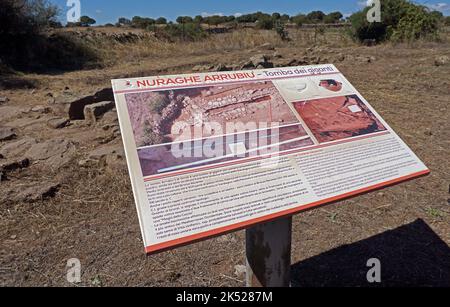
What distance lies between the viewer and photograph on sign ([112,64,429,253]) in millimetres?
1521

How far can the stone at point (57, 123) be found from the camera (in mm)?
5477

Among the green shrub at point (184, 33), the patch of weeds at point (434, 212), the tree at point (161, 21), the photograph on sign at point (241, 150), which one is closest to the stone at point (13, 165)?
the photograph on sign at point (241, 150)

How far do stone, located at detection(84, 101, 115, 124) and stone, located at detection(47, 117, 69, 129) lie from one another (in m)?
0.30

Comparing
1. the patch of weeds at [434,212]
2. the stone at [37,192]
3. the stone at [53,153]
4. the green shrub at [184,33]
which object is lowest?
the patch of weeds at [434,212]

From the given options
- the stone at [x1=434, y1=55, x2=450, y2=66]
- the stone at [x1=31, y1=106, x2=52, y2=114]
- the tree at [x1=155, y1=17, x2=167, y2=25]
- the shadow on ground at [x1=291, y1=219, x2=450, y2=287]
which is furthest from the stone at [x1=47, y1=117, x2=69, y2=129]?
the tree at [x1=155, y1=17, x2=167, y2=25]

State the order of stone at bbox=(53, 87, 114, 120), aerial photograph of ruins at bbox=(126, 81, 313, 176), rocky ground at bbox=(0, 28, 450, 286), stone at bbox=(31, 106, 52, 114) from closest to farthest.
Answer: aerial photograph of ruins at bbox=(126, 81, 313, 176), rocky ground at bbox=(0, 28, 450, 286), stone at bbox=(53, 87, 114, 120), stone at bbox=(31, 106, 52, 114)

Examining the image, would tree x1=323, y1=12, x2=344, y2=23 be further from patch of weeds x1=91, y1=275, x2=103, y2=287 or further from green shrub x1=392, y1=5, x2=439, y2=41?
patch of weeds x1=91, y1=275, x2=103, y2=287

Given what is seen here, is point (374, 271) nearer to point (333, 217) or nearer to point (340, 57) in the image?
point (333, 217)

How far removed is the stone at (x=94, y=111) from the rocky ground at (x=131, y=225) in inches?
0.6

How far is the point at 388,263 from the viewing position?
2527mm

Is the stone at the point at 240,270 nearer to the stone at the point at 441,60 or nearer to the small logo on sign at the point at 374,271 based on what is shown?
the small logo on sign at the point at 374,271
